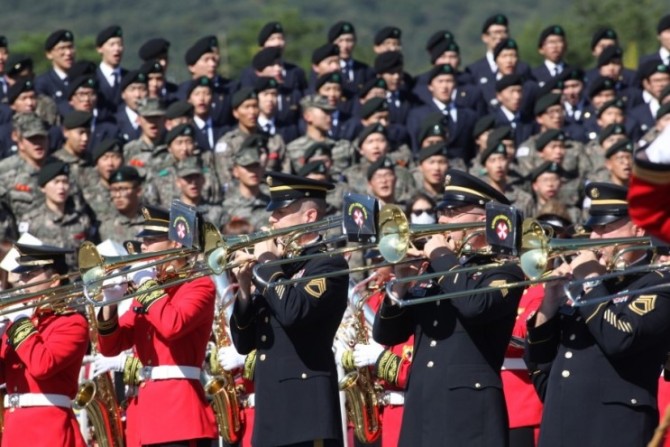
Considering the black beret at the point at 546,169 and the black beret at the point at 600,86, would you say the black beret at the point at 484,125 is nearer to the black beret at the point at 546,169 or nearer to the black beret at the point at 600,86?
the black beret at the point at 546,169

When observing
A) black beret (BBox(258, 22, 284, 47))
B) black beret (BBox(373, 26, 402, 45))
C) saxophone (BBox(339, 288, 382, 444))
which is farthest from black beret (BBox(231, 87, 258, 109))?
saxophone (BBox(339, 288, 382, 444))

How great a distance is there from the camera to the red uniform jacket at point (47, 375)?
10.4m

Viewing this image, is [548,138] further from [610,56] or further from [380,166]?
[610,56]

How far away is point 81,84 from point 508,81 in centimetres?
452

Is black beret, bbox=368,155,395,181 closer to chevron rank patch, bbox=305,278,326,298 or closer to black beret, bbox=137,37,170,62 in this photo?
black beret, bbox=137,37,170,62

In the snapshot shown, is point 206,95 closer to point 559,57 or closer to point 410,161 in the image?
point 410,161

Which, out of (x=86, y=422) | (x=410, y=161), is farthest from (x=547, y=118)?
(x=86, y=422)

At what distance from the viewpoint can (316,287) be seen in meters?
9.78

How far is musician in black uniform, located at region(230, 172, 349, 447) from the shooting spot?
9.94 meters

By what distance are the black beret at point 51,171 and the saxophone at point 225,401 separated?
370cm

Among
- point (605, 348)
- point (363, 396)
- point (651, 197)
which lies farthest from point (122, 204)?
point (651, 197)

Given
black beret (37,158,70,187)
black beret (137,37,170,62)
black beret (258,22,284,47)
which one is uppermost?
black beret (258,22,284,47)

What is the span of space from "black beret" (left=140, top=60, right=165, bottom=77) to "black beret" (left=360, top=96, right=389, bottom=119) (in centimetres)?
216

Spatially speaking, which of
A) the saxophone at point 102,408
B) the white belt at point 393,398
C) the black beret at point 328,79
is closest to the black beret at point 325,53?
the black beret at point 328,79
